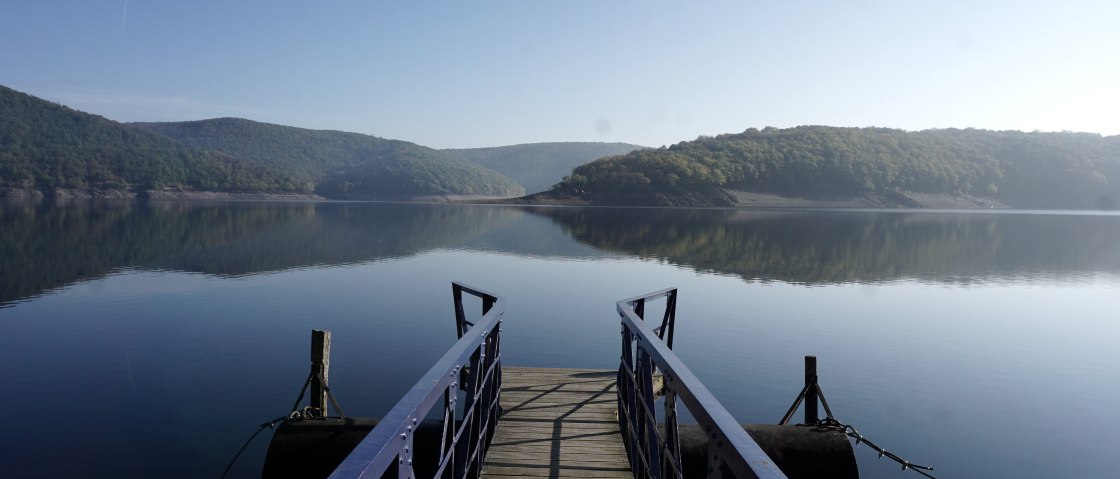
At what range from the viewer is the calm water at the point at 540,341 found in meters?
10.9

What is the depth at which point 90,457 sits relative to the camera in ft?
31.7

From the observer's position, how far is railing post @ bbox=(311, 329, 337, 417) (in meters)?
8.82

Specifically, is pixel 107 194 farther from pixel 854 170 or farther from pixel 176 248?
pixel 854 170

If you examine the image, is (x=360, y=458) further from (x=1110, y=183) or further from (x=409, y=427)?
(x=1110, y=183)

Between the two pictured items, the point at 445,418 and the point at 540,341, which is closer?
the point at 445,418

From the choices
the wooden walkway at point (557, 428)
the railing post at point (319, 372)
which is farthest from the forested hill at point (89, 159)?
the wooden walkway at point (557, 428)

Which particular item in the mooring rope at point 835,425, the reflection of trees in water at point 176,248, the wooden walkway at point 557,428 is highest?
the wooden walkway at point 557,428

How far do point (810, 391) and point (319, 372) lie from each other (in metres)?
6.53

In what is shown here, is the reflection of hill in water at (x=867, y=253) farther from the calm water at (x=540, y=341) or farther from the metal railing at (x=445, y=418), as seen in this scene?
the metal railing at (x=445, y=418)

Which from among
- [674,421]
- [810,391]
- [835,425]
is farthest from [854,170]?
[674,421]

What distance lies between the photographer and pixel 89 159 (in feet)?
542

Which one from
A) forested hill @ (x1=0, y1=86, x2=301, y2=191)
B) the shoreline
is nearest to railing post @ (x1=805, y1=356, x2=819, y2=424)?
the shoreline

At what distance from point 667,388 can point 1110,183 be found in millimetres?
210112

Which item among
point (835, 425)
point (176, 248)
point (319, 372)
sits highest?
point (319, 372)
